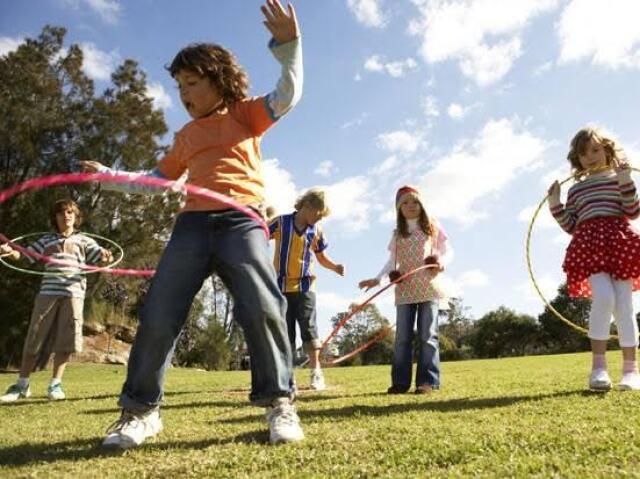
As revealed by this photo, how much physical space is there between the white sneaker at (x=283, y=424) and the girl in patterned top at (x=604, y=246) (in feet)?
9.00

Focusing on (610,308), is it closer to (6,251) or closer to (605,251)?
(605,251)

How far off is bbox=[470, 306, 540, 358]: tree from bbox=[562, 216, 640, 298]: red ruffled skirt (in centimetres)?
4933

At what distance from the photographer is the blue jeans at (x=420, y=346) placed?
20.3 feet

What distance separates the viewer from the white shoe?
4750mm

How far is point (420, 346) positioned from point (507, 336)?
162ft

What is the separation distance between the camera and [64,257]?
6.94m

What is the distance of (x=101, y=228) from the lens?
22.9 metres

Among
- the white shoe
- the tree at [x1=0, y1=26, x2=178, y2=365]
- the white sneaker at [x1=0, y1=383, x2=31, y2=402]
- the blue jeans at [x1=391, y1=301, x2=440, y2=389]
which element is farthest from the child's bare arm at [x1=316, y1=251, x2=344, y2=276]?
the tree at [x1=0, y1=26, x2=178, y2=365]

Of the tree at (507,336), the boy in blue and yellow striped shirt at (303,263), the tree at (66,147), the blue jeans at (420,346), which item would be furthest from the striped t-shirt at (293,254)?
the tree at (507,336)

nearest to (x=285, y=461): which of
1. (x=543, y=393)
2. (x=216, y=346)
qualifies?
(x=543, y=393)

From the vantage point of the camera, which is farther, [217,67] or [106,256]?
[106,256]

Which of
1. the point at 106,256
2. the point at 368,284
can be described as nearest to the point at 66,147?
the point at 106,256

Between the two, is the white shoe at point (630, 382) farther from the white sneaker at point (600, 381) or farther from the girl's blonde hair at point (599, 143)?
the girl's blonde hair at point (599, 143)

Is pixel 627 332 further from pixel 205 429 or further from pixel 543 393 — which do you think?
pixel 205 429
